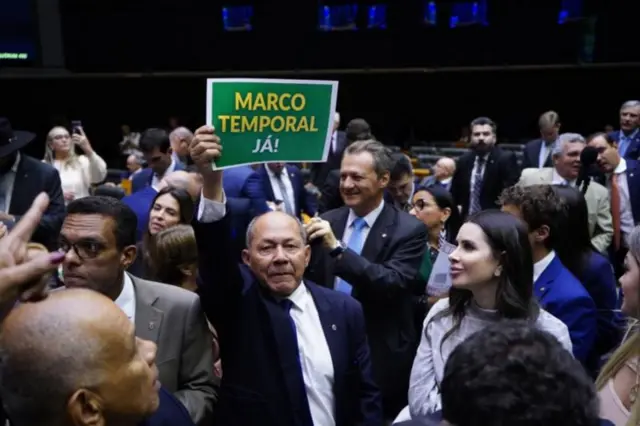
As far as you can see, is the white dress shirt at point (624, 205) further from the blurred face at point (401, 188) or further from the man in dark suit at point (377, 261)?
the man in dark suit at point (377, 261)

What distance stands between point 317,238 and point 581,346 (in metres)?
1.13

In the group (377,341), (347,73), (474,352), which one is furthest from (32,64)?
(474,352)

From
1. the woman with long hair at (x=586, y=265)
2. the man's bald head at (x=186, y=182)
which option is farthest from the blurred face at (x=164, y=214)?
the woman with long hair at (x=586, y=265)

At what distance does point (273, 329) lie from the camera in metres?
2.83

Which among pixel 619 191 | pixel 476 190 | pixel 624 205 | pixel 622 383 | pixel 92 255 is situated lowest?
pixel 476 190

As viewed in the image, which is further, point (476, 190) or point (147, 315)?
point (476, 190)

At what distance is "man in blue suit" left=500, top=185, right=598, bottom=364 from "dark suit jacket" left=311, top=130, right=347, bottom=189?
4539 millimetres

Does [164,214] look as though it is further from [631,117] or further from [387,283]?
[631,117]

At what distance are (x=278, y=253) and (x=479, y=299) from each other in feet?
2.41

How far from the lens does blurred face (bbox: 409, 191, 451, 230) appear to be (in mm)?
5051

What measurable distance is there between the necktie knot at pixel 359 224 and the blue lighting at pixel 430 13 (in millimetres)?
12910

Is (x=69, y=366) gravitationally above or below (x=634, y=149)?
above

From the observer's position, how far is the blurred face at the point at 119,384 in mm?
1729

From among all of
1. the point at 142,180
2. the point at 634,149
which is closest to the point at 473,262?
the point at 142,180
